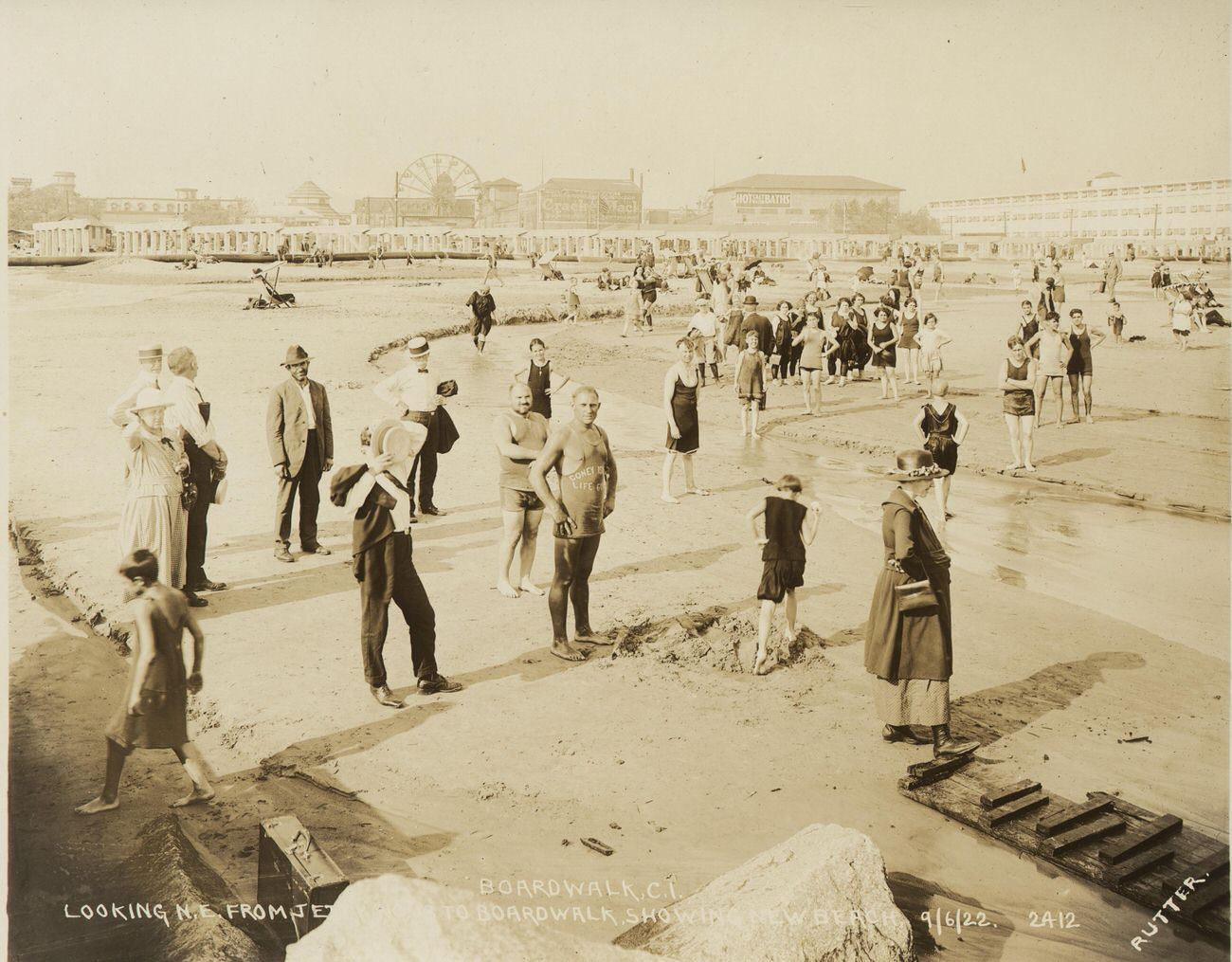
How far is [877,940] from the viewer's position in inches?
163

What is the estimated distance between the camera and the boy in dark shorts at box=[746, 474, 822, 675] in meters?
6.56

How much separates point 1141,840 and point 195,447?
227 inches

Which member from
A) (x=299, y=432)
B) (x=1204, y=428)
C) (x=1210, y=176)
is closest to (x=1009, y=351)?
(x=1210, y=176)

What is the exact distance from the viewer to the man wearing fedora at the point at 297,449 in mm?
7953

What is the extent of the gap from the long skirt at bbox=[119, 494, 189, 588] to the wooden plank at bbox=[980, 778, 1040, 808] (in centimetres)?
444

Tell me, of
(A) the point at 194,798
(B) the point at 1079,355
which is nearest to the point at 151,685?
(A) the point at 194,798

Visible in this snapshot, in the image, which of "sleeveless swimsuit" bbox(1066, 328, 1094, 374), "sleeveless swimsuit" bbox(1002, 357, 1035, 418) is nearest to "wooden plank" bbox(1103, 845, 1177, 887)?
"sleeveless swimsuit" bbox(1002, 357, 1035, 418)

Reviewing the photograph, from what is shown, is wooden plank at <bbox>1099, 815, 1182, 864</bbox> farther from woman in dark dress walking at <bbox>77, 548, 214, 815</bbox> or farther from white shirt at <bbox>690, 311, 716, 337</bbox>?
white shirt at <bbox>690, 311, 716, 337</bbox>

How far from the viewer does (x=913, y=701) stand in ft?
18.7

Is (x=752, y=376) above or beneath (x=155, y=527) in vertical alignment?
above

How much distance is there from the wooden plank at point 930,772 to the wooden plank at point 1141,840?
789 millimetres

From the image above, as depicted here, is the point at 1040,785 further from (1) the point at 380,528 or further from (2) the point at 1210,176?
(2) the point at 1210,176

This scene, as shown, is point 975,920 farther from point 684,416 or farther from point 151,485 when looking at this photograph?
point 684,416

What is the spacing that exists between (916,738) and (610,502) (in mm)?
2300
